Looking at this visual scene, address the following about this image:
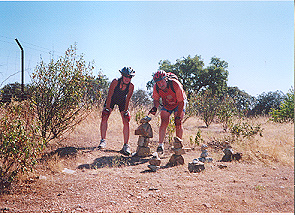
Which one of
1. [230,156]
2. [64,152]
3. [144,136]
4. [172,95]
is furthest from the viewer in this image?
[144,136]

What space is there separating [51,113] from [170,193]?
2910 millimetres

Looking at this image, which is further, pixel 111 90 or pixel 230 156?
pixel 111 90

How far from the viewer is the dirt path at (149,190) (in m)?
2.48

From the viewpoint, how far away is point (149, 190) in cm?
300

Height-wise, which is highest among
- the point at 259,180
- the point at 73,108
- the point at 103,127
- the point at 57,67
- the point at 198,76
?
the point at 198,76

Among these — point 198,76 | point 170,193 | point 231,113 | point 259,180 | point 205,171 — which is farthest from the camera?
point 198,76

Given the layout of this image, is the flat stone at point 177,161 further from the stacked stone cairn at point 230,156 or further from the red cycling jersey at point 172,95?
the red cycling jersey at point 172,95

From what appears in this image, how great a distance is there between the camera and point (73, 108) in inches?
196

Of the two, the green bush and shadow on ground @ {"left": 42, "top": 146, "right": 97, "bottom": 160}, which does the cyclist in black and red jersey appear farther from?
the green bush

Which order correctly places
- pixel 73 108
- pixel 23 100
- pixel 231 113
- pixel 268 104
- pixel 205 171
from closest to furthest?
pixel 205 171 < pixel 23 100 < pixel 73 108 < pixel 231 113 < pixel 268 104

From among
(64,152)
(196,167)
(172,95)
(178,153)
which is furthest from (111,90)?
(196,167)

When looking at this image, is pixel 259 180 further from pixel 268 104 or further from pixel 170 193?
pixel 268 104

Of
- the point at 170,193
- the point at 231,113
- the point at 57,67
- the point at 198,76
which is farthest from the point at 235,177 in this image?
the point at 198,76

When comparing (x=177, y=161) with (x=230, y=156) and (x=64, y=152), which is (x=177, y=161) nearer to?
(x=230, y=156)
